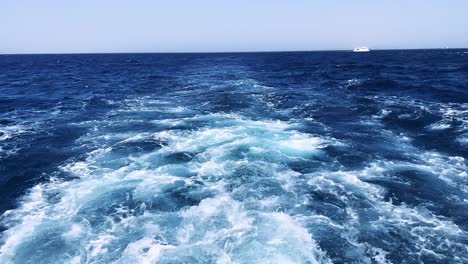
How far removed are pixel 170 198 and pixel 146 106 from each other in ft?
80.3

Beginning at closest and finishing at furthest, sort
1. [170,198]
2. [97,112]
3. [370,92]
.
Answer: [170,198] → [97,112] → [370,92]

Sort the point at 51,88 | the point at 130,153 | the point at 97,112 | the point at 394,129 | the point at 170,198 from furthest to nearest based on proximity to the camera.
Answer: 1. the point at 51,88
2. the point at 97,112
3. the point at 394,129
4. the point at 130,153
5. the point at 170,198

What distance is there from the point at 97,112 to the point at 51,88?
27.1 m

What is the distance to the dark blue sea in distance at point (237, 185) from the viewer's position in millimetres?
12836

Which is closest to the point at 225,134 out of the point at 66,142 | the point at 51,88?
the point at 66,142

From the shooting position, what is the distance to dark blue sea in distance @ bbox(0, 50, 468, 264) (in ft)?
42.1

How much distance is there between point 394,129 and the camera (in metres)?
28.1

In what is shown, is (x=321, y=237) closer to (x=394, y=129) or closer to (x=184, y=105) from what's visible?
(x=394, y=129)

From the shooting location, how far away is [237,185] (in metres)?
18.0

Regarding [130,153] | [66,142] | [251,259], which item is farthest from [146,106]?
[251,259]

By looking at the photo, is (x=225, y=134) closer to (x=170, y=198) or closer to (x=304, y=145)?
(x=304, y=145)

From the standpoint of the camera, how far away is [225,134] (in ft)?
89.1

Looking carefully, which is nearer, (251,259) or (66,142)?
(251,259)

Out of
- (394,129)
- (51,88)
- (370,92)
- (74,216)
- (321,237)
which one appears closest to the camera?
(321,237)
